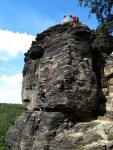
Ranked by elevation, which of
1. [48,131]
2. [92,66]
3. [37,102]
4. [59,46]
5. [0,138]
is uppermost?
[59,46]

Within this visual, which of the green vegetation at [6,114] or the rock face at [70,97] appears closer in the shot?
the rock face at [70,97]

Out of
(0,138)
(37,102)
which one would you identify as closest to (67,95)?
(37,102)

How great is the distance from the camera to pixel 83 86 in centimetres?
2545

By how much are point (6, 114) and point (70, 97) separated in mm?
137773

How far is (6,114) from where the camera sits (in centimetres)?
15725

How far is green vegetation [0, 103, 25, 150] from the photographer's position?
414 feet

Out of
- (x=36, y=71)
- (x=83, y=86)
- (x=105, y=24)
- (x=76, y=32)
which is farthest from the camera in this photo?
(x=36, y=71)

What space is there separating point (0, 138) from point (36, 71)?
94060 millimetres

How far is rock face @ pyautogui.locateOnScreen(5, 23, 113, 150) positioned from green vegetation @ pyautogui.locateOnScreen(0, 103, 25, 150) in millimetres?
83590

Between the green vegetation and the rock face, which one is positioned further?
the green vegetation

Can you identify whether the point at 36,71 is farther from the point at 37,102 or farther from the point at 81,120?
the point at 81,120

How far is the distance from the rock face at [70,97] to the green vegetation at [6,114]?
83.6 metres

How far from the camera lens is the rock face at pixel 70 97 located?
2297cm

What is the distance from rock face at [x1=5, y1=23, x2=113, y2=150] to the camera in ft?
75.4
